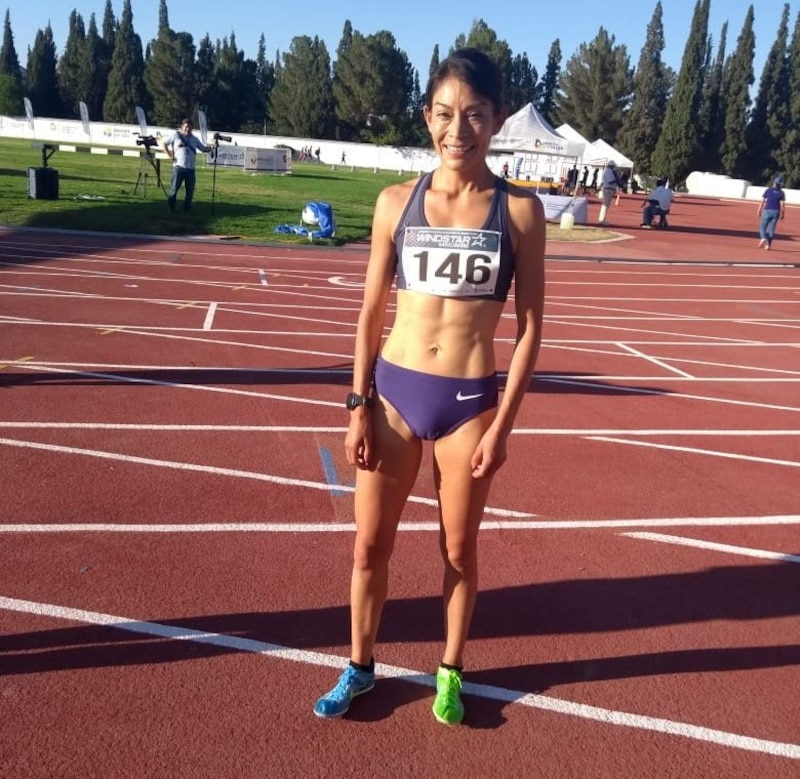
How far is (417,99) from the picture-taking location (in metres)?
87.6

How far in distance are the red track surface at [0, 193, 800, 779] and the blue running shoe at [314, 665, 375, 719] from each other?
0.05m

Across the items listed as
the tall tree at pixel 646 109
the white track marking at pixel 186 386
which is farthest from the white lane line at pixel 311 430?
the tall tree at pixel 646 109

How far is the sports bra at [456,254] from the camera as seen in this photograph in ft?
8.77

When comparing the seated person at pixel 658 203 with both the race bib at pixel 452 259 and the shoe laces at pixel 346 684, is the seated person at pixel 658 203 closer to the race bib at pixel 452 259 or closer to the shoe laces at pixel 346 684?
the race bib at pixel 452 259

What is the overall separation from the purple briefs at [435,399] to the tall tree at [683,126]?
6932 centimetres

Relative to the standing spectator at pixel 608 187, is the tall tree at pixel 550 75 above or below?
above

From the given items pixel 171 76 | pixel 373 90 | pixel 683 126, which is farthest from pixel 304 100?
pixel 683 126

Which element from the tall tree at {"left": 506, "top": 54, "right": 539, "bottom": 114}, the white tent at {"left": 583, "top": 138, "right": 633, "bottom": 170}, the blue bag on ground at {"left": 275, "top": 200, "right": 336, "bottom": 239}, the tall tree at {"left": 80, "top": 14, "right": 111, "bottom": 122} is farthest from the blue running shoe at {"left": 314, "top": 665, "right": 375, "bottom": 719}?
the tall tree at {"left": 506, "top": 54, "right": 539, "bottom": 114}

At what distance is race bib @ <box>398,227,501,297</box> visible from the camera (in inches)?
105

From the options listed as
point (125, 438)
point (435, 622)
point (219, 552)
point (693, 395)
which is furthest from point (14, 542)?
point (693, 395)

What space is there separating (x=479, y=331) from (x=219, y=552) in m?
2.16

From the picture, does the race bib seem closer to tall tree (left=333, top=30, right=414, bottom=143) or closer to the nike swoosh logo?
the nike swoosh logo

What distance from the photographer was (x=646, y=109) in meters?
72.7

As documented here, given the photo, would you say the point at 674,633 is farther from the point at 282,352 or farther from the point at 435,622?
the point at 282,352
